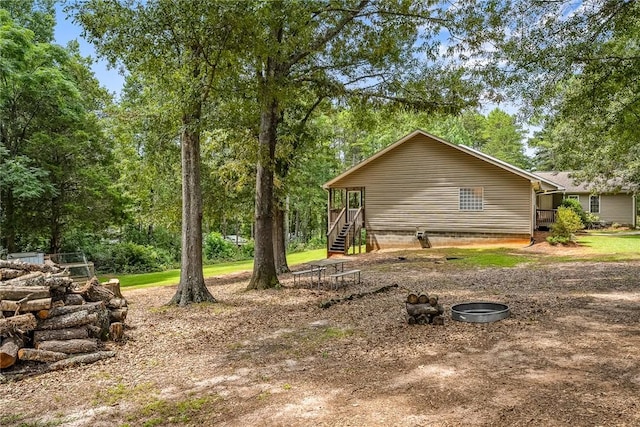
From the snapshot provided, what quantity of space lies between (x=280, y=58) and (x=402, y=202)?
1380 cm

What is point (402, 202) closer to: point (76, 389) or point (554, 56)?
point (554, 56)

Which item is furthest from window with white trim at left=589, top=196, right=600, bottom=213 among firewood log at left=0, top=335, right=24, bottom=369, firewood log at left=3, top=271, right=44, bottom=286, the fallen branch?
firewood log at left=0, top=335, right=24, bottom=369

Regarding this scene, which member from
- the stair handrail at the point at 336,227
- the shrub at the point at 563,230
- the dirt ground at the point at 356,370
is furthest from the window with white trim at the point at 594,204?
the dirt ground at the point at 356,370

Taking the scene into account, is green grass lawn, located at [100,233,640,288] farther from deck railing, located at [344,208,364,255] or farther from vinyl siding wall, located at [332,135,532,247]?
deck railing, located at [344,208,364,255]

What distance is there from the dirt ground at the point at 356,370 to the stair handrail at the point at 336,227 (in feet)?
40.0

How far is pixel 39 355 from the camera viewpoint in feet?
20.2

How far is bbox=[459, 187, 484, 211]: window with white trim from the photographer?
2167cm

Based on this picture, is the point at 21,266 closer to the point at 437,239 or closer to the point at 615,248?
the point at 437,239

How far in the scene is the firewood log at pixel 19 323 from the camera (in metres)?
6.03

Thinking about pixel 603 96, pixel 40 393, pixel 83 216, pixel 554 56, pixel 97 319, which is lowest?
pixel 40 393

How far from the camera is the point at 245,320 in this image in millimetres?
8781

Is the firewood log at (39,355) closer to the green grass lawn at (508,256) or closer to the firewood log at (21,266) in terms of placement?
the firewood log at (21,266)

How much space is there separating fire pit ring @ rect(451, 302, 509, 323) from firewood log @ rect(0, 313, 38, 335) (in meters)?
6.47

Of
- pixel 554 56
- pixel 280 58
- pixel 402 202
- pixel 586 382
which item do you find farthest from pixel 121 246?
pixel 586 382
